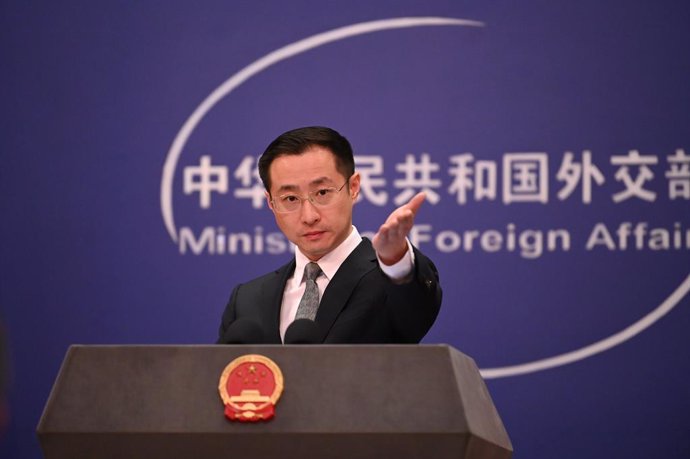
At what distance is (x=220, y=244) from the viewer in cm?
374

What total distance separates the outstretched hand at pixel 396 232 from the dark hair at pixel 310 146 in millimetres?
477

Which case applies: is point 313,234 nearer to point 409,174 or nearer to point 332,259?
point 332,259

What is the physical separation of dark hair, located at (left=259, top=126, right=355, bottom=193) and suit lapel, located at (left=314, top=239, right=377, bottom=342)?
0.19 metres

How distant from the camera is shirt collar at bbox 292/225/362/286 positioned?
2.33m

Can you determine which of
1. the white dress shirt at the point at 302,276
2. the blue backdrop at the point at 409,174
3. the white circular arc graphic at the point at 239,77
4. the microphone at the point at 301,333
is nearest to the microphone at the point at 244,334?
the microphone at the point at 301,333

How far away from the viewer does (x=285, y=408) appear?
4.89 ft

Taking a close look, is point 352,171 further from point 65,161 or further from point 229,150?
point 65,161

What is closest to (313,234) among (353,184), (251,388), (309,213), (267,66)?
(309,213)

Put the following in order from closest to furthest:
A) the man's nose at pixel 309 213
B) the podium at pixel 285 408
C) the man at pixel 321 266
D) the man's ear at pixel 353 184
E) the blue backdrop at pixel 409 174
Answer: the podium at pixel 285 408, the man at pixel 321 266, the man's nose at pixel 309 213, the man's ear at pixel 353 184, the blue backdrop at pixel 409 174

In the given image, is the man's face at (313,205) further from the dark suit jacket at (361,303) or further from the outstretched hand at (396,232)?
the outstretched hand at (396,232)

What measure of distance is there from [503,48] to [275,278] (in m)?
1.64

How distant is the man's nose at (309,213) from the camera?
2.30 m

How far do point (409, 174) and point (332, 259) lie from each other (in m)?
1.39

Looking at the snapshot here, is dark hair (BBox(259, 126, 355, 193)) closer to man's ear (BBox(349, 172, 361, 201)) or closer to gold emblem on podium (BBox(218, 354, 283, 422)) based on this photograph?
man's ear (BBox(349, 172, 361, 201))
